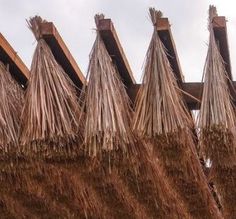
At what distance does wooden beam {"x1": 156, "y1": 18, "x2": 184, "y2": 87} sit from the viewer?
287 centimetres

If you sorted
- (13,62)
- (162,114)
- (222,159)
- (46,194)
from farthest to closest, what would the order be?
(46,194), (13,62), (222,159), (162,114)

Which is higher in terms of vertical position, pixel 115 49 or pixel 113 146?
pixel 115 49

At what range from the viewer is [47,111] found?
2814 millimetres

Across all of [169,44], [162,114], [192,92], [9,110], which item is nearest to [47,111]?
[9,110]

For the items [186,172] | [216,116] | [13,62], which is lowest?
[186,172]

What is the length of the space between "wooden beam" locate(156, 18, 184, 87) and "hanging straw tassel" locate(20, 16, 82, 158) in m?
0.49

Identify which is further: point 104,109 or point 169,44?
point 169,44

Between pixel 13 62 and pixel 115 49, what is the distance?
0.49m

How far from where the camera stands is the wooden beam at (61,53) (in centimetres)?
282

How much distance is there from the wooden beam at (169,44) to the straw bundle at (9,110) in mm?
738

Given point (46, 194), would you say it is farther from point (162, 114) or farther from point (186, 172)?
point (162, 114)

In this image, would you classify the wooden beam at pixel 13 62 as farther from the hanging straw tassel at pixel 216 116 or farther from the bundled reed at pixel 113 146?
the hanging straw tassel at pixel 216 116

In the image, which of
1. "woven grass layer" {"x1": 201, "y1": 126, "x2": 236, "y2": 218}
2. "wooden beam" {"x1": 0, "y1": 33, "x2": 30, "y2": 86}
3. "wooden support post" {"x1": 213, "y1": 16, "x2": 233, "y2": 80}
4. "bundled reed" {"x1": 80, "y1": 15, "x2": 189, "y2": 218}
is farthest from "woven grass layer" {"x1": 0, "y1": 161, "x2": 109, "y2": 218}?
"wooden support post" {"x1": 213, "y1": 16, "x2": 233, "y2": 80}

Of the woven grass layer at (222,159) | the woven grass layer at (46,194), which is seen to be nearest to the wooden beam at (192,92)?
the woven grass layer at (222,159)
